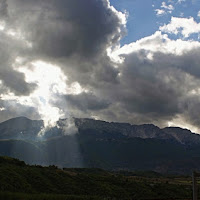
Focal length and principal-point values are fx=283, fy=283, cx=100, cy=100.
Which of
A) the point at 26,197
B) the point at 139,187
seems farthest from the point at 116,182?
the point at 26,197

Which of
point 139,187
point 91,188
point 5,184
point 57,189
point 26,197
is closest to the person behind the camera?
point 26,197

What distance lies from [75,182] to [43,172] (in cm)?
872

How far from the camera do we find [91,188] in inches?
2729

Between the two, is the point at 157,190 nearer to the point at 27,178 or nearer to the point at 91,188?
the point at 91,188

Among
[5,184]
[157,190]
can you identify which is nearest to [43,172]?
[5,184]

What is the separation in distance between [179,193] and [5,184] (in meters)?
49.1

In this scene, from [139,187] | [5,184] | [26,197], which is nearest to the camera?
[26,197]

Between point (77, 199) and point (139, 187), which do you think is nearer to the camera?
point (77, 199)

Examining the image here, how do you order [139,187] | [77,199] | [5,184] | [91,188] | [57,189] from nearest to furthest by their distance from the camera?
[77,199] < [5,184] < [57,189] < [91,188] < [139,187]

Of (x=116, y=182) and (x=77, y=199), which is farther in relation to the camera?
(x=116, y=182)

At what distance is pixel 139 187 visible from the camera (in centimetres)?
7938

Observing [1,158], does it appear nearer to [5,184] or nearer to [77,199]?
[5,184]

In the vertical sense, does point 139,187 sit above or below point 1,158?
below

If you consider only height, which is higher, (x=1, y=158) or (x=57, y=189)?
(x=1, y=158)
